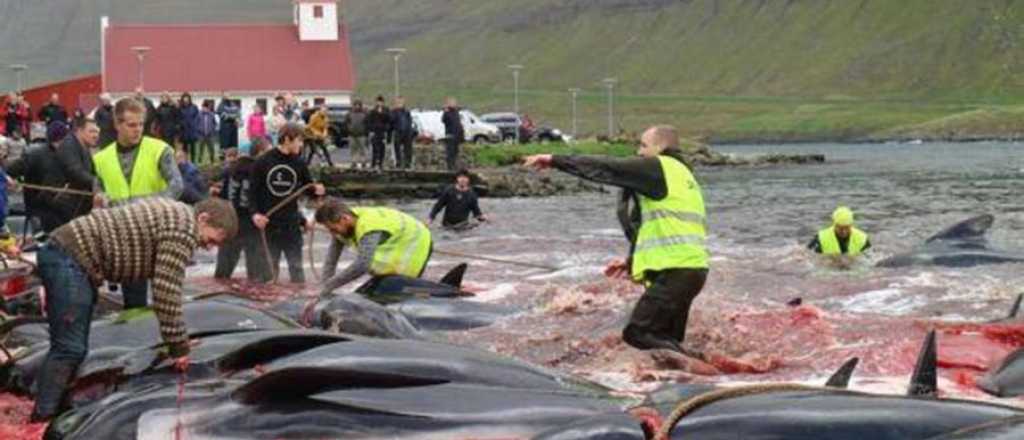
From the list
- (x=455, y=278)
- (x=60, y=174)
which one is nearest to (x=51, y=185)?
(x=60, y=174)

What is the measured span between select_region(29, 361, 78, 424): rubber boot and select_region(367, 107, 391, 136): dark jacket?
38646 millimetres

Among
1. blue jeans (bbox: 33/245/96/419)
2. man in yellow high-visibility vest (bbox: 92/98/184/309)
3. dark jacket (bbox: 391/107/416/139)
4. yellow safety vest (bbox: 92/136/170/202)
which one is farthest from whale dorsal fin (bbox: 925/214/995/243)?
dark jacket (bbox: 391/107/416/139)

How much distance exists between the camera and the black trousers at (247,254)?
21.0 metres

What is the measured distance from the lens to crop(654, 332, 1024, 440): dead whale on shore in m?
7.35

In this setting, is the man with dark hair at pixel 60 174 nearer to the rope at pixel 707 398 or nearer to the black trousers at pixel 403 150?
the rope at pixel 707 398

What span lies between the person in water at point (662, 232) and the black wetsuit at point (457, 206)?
64.3 feet

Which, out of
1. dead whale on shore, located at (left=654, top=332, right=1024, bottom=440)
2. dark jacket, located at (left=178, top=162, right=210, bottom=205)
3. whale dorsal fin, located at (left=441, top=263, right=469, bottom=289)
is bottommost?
whale dorsal fin, located at (left=441, top=263, right=469, bottom=289)

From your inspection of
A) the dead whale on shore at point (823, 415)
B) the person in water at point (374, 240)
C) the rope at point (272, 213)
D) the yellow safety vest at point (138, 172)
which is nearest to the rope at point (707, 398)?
the dead whale on shore at point (823, 415)

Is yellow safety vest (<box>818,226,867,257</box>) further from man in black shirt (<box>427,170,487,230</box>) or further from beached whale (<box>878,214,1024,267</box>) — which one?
man in black shirt (<box>427,170,487,230</box>)

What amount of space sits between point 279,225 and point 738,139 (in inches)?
6683

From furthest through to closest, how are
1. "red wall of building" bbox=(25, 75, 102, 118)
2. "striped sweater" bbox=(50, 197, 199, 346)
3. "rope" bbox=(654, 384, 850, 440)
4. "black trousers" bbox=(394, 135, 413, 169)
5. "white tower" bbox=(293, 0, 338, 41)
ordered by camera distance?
"white tower" bbox=(293, 0, 338, 41) < "red wall of building" bbox=(25, 75, 102, 118) < "black trousers" bbox=(394, 135, 413, 169) < "striped sweater" bbox=(50, 197, 199, 346) < "rope" bbox=(654, 384, 850, 440)

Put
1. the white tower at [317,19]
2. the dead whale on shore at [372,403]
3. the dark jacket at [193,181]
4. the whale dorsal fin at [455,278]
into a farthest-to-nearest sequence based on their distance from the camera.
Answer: the white tower at [317,19], the dark jacket at [193,181], the whale dorsal fin at [455,278], the dead whale on shore at [372,403]

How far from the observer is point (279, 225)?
20547 millimetres

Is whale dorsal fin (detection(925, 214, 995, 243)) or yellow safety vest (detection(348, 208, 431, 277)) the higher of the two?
yellow safety vest (detection(348, 208, 431, 277))
